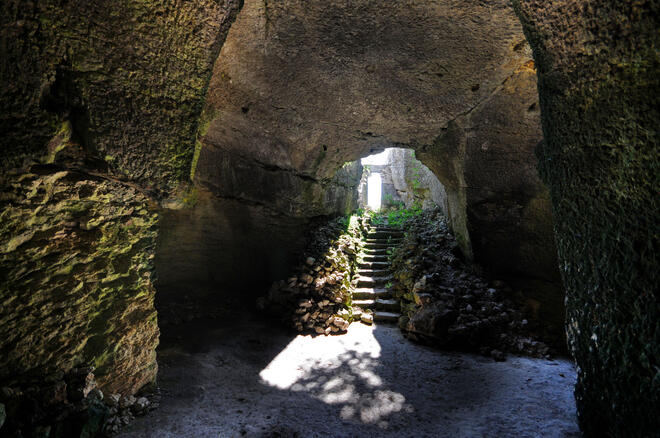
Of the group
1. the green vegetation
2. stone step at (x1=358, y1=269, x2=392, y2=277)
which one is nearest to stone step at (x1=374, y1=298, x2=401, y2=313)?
stone step at (x1=358, y1=269, x2=392, y2=277)

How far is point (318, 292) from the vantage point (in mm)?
5562

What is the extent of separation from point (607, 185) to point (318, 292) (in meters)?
4.62

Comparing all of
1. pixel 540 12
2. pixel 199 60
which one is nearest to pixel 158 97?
pixel 199 60

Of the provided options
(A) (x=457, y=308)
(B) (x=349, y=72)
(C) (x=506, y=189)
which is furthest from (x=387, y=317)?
(B) (x=349, y=72)

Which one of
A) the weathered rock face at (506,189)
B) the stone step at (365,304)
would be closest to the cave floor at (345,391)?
the stone step at (365,304)

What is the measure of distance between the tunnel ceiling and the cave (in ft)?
0.09

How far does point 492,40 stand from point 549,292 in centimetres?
372

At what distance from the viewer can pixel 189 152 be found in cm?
214

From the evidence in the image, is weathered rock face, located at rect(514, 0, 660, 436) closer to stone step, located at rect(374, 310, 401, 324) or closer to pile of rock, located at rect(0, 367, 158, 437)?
pile of rock, located at rect(0, 367, 158, 437)

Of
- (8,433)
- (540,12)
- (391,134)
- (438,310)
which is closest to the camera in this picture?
(8,433)

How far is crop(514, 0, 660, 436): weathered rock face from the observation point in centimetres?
130

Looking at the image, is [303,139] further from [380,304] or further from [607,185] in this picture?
[607,185]

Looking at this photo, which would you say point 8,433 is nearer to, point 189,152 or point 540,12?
point 189,152

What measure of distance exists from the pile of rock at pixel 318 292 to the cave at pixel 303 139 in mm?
350
